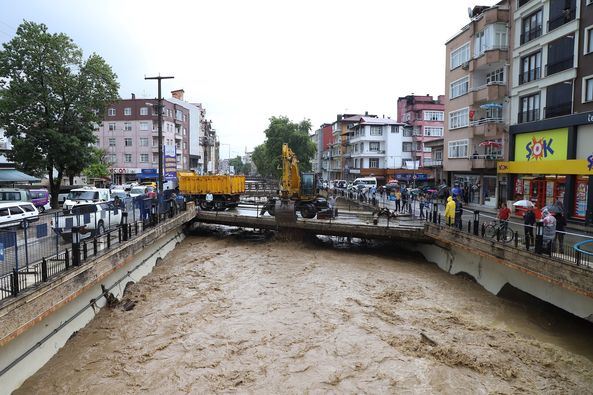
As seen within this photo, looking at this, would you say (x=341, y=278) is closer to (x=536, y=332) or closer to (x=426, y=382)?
(x=536, y=332)

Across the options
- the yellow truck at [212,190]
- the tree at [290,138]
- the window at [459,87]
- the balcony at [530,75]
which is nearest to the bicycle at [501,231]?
the balcony at [530,75]

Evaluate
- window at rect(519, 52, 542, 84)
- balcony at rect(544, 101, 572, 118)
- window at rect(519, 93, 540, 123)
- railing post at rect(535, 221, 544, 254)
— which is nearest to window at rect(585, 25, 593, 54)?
balcony at rect(544, 101, 572, 118)

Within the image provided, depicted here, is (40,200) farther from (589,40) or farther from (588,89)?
(589,40)

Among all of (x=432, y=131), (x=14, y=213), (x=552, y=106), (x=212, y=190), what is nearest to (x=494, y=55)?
(x=552, y=106)

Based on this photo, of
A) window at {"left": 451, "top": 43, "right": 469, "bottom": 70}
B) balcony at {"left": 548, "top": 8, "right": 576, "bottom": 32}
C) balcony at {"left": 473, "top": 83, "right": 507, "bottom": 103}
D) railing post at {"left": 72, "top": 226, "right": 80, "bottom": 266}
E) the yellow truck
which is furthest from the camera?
window at {"left": 451, "top": 43, "right": 469, "bottom": 70}

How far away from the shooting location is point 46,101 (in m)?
31.4

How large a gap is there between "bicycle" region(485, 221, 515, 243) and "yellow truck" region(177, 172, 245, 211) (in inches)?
724

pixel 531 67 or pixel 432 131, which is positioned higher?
pixel 531 67

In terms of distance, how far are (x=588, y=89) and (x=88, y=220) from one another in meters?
24.0

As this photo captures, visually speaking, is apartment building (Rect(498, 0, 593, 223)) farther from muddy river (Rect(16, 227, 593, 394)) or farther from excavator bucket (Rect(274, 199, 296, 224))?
excavator bucket (Rect(274, 199, 296, 224))

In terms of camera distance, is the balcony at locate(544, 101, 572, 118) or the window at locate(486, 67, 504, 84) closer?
the balcony at locate(544, 101, 572, 118)

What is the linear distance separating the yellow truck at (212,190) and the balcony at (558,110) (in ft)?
66.7

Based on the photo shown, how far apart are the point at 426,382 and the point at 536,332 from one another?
5092mm

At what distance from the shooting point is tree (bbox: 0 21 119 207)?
30531mm
